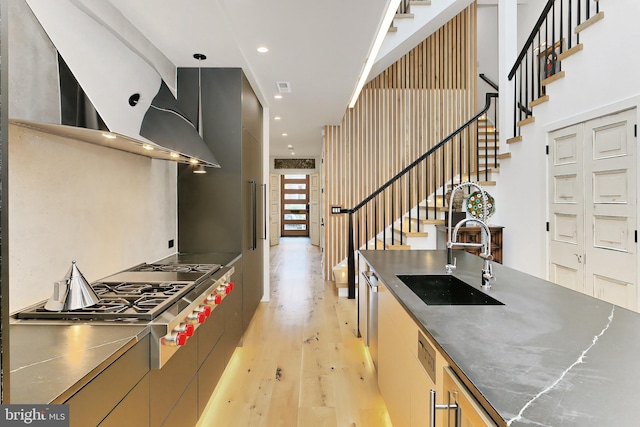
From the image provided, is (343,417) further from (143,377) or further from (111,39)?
(111,39)

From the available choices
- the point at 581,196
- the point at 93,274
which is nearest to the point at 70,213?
the point at 93,274

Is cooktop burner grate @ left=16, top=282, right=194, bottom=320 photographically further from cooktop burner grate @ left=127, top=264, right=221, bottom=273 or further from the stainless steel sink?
the stainless steel sink

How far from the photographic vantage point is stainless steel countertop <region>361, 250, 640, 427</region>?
0.72 m

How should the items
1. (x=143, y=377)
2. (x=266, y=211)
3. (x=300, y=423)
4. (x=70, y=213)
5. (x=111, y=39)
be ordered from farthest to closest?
(x=266, y=211), (x=300, y=423), (x=70, y=213), (x=111, y=39), (x=143, y=377)

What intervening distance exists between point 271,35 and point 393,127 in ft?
12.0

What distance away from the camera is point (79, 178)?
5.97 ft

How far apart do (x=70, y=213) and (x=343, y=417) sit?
1.98 meters

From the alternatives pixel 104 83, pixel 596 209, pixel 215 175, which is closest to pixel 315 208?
pixel 215 175

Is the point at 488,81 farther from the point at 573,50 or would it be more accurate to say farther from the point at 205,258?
the point at 205,258

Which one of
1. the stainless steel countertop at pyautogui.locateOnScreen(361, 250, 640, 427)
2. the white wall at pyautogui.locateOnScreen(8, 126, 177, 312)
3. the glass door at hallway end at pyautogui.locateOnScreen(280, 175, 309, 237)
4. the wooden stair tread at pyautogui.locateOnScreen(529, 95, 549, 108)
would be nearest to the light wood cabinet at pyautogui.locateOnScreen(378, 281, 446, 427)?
the stainless steel countertop at pyautogui.locateOnScreen(361, 250, 640, 427)

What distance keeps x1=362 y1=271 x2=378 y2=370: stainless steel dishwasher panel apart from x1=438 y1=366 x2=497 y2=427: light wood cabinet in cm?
118

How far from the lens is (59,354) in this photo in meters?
1.05

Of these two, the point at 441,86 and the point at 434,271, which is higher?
the point at 441,86

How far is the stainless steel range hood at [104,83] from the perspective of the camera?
1303 mm
